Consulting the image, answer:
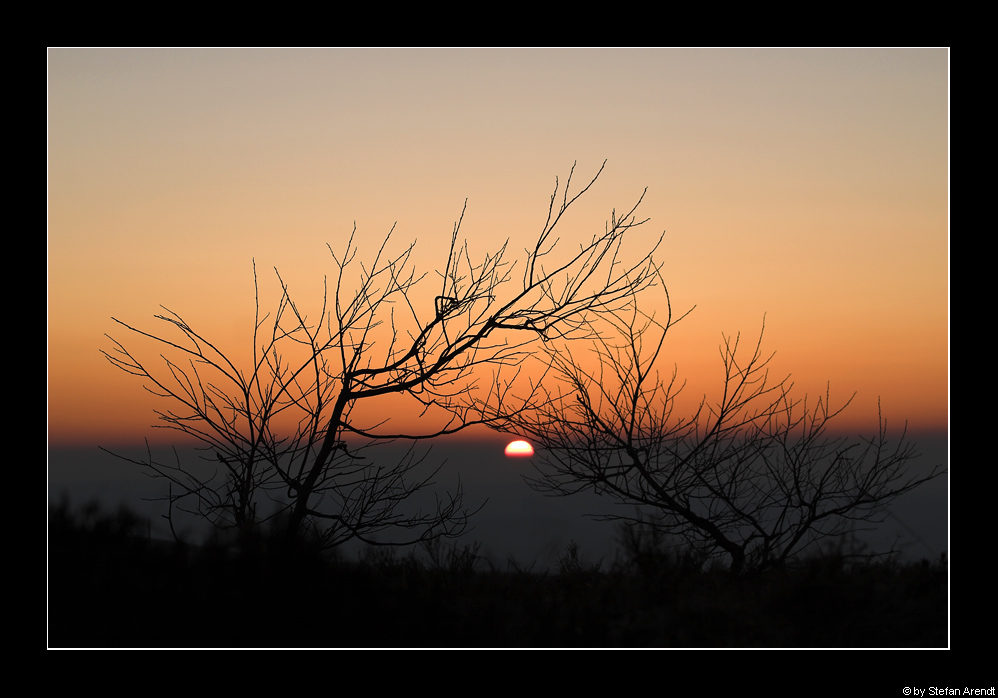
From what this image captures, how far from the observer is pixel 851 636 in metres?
5.18

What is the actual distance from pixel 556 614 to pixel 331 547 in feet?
A: 6.45

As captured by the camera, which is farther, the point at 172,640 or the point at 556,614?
the point at 556,614

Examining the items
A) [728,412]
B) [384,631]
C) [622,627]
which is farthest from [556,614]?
[728,412]

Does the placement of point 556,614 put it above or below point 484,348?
below

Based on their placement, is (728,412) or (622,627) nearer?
(622,627)

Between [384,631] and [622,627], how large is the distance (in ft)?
5.31

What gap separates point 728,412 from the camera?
8.07 meters

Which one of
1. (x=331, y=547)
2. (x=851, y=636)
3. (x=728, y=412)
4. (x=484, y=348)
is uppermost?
(x=484, y=348)
